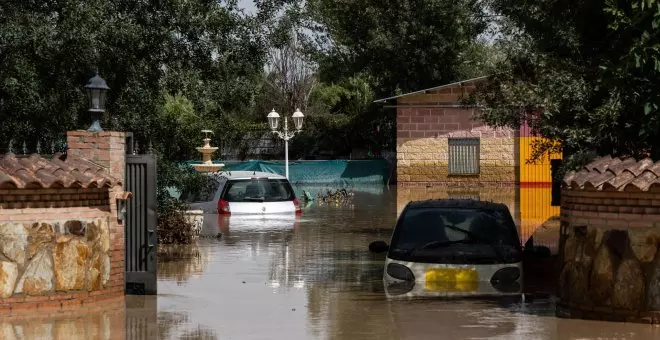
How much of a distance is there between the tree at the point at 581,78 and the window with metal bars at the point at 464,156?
30315 mm

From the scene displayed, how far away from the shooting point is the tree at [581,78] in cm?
1198

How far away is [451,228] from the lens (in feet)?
46.9

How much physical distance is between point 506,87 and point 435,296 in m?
3.37

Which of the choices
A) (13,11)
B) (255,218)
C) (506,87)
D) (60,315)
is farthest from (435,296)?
(255,218)

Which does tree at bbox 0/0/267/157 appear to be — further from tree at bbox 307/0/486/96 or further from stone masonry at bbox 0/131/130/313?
tree at bbox 307/0/486/96

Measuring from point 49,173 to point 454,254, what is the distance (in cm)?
474

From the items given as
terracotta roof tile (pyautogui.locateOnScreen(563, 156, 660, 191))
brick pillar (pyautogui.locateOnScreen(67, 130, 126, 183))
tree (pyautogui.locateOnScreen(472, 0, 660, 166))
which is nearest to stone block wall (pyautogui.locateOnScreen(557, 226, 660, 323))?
terracotta roof tile (pyautogui.locateOnScreen(563, 156, 660, 191))

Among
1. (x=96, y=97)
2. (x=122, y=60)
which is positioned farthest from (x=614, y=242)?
(x=122, y=60)

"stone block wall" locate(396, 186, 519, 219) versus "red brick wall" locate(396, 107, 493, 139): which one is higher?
"red brick wall" locate(396, 107, 493, 139)

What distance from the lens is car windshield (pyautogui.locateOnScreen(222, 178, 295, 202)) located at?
87.4ft

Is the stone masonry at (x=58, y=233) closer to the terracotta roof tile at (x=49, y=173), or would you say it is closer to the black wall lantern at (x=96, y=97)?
the terracotta roof tile at (x=49, y=173)

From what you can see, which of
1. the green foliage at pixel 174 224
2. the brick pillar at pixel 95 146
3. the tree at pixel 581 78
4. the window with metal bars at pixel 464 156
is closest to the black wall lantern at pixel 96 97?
the brick pillar at pixel 95 146

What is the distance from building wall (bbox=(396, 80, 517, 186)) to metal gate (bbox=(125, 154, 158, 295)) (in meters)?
32.9

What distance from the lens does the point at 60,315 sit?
12383 millimetres
